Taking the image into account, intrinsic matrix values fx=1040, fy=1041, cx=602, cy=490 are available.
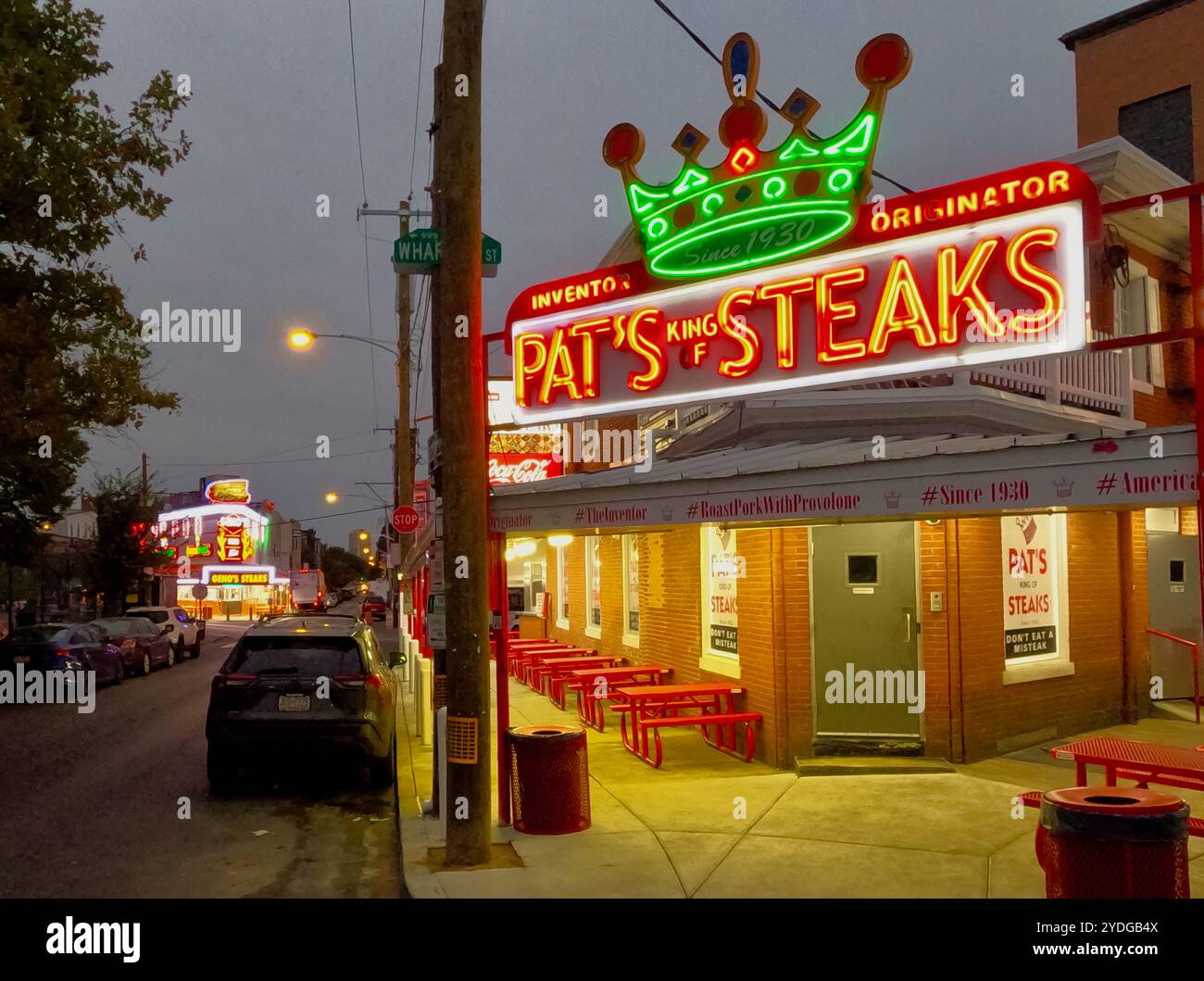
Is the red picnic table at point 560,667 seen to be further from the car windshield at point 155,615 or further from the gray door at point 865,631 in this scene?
the car windshield at point 155,615

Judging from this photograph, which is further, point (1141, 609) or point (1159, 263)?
point (1159, 263)

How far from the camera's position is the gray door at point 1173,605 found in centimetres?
1273

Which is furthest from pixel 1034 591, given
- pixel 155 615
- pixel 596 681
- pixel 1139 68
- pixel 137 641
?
pixel 155 615

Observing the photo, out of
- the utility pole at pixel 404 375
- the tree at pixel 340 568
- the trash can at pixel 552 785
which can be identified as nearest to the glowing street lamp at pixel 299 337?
the utility pole at pixel 404 375

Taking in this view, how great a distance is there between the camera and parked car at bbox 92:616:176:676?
22.1 m

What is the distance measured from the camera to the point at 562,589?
2150cm

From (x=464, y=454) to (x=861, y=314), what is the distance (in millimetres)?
2960

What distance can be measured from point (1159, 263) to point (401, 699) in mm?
12790

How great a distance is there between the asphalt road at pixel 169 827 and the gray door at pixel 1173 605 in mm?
9378

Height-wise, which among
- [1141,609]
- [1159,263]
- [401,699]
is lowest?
[401,699]

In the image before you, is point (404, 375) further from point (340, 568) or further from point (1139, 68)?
point (340, 568)

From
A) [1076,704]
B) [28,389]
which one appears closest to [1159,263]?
[1076,704]

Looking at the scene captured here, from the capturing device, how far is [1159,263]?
1320 cm

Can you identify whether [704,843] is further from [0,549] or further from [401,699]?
[0,549]
